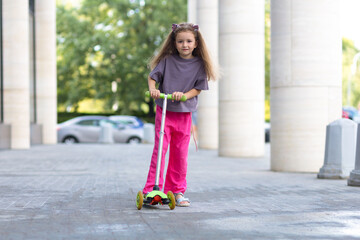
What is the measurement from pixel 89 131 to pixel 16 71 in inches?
390

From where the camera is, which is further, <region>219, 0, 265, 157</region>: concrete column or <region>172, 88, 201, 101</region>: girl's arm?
<region>219, 0, 265, 157</region>: concrete column

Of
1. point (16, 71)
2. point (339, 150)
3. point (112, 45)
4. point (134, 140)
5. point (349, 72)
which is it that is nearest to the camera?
point (339, 150)

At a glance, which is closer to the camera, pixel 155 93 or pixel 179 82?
pixel 155 93

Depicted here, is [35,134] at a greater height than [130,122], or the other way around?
[130,122]

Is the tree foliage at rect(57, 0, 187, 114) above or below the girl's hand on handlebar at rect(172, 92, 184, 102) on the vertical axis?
above

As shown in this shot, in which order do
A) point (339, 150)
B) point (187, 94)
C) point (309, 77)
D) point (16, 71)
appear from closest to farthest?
point (187, 94) → point (339, 150) → point (309, 77) → point (16, 71)

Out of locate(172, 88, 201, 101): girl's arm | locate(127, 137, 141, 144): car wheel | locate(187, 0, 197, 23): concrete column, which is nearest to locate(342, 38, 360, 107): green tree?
locate(127, 137, 141, 144): car wheel

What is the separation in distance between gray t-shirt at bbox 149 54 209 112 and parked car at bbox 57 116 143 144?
24.9 meters

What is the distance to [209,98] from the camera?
78.4ft

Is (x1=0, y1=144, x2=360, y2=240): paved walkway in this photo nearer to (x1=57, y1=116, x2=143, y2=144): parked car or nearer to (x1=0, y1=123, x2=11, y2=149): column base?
(x1=0, y1=123, x2=11, y2=149): column base

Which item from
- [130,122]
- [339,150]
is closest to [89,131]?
[130,122]

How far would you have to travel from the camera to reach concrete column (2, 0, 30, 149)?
22.3 meters

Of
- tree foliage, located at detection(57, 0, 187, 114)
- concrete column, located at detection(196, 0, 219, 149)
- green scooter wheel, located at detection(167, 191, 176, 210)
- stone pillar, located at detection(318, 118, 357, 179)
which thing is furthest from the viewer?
tree foliage, located at detection(57, 0, 187, 114)

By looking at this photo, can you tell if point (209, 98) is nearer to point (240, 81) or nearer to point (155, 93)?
point (240, 81)
